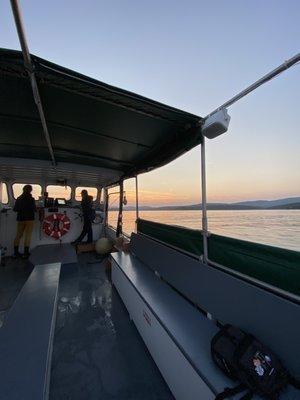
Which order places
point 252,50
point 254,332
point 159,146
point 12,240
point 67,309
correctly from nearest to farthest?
point 254,332
point 252,50
point 67,309
point 159,146
point 12,240

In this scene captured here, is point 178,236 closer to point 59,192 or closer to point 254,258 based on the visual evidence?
point 254,258

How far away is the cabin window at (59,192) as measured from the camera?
7.52 metres

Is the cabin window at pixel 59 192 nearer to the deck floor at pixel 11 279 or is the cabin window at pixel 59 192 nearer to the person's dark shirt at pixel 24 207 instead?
the person's dark shirt at pixel 24 207

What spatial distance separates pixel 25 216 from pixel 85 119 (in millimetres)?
4199

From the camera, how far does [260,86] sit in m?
1.63

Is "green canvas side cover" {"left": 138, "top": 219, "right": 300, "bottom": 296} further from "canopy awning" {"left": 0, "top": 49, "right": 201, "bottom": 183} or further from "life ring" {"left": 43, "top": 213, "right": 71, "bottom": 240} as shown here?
"life ring" {"left": 43, "top": 213, "right": 71, "bottom": 240}

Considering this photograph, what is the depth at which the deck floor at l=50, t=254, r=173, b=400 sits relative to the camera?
74.2 inches

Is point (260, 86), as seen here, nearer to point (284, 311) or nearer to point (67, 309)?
point (284, 311)

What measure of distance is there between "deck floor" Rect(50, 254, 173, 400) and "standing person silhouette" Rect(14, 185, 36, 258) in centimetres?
304

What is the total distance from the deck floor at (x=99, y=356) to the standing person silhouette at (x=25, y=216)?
9.99ft

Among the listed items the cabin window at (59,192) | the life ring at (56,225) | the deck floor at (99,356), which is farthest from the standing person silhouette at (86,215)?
the deck floor at (99,356)

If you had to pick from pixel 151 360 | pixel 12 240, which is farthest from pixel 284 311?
pixel 12 240

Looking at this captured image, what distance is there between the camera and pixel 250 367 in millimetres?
1296

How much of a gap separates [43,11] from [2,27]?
0.69 metres
